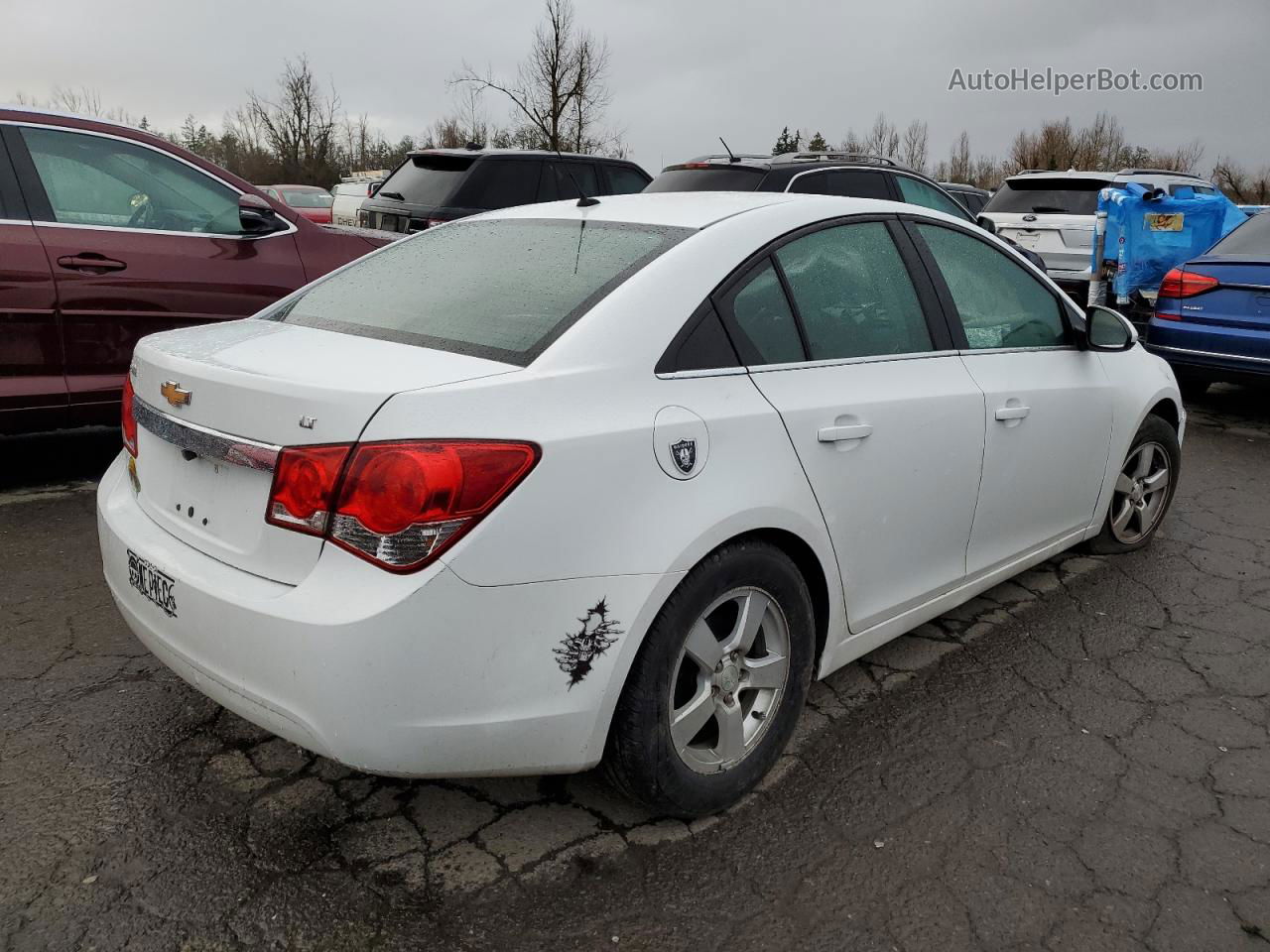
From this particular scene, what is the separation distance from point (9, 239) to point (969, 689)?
4.32 m

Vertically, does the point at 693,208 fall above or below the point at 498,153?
below

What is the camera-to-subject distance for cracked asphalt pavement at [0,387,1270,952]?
85.3 inches

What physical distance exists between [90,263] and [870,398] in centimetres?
373

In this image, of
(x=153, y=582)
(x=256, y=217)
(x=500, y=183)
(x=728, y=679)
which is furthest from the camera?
(x=500, y=183)

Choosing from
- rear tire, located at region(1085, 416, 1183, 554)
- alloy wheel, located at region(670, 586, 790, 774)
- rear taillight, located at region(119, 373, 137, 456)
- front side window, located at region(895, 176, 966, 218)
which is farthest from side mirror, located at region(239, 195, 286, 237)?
front side window, located at region(895, 176, 966, 218)

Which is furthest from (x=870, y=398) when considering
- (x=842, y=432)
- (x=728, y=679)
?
(x=728, y=679)

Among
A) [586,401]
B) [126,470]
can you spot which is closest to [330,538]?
[586,401]

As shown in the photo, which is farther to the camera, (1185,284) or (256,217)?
(1185,284)

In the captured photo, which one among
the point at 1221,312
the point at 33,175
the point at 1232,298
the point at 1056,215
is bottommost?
the point at 1221,312

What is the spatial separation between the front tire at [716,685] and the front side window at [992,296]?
47.8 inches

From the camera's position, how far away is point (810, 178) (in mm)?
7859

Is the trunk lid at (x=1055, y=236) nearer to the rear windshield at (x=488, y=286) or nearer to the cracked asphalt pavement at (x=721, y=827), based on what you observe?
the cracked asphalt pavement at (x=721, y=827)

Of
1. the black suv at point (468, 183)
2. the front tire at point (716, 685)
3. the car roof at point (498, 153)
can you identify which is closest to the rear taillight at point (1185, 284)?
the black suv at point (468, 183)

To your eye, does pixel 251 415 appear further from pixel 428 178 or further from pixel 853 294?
pixel 428 178
